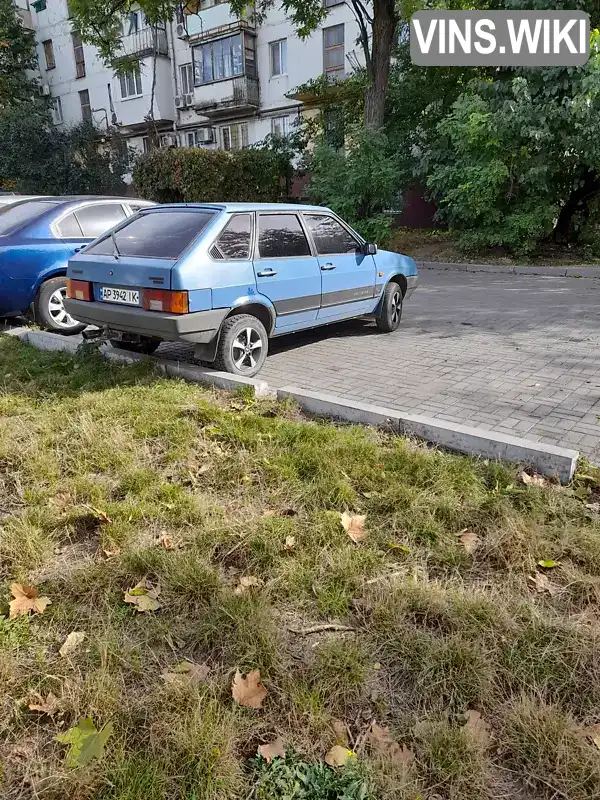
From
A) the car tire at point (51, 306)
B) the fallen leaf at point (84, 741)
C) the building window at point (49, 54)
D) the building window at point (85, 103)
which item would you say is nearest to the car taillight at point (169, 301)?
the car tire at point (51, 306)

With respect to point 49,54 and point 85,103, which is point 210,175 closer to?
point 85,103

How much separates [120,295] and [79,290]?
0.65 metres

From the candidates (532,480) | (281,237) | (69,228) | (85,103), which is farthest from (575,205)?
(85,103)

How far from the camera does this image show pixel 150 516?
10.3 feet

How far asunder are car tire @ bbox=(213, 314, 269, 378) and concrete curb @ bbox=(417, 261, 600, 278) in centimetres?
1009

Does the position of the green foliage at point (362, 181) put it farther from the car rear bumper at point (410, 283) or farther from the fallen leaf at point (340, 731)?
the fallen leaf at point (340, 731)

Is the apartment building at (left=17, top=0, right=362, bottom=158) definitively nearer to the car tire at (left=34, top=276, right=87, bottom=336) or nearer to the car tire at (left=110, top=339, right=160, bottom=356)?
the car tire at (left=34, top=276, right=87, bottom=336)

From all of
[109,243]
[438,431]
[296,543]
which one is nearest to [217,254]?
[109,243]

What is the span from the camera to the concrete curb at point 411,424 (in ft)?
11.4

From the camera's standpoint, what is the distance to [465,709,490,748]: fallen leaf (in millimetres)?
1891

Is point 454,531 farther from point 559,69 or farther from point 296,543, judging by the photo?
point 559,69

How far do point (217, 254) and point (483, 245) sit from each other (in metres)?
11.9

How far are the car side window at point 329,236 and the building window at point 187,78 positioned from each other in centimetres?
2922

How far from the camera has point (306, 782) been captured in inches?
69.7
